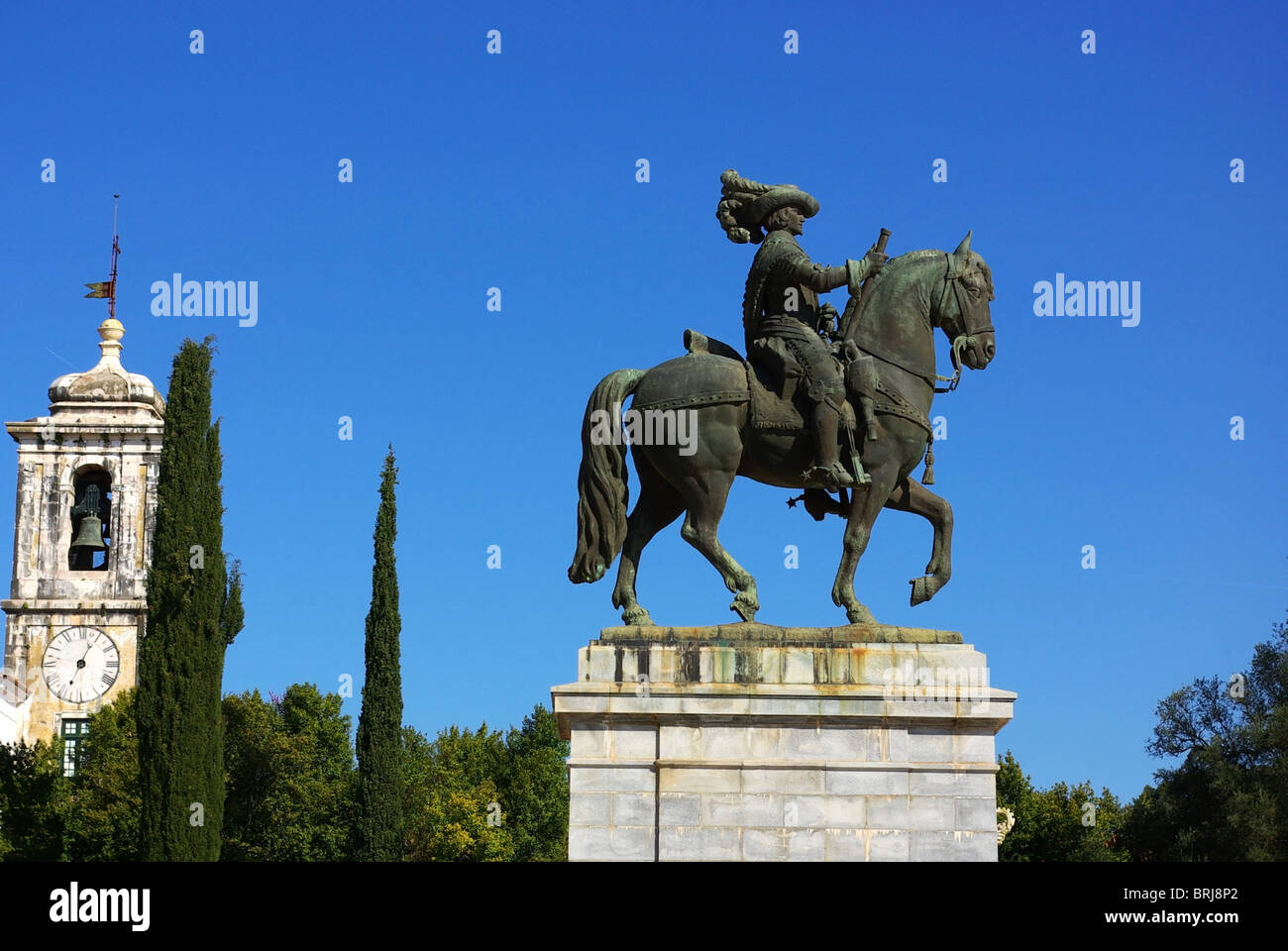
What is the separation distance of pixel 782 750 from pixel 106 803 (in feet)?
111

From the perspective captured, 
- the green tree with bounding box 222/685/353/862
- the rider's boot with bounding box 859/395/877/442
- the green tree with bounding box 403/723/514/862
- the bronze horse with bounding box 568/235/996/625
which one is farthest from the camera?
the green tree with bounding box 403/723/514/862

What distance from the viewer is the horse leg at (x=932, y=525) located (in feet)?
52.0

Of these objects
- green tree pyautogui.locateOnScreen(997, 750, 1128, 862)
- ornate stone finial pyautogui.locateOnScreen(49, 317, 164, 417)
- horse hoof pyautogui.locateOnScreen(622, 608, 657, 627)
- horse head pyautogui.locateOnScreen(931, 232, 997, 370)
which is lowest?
green tree pyautogui.locateOnScreen(997, 750, 1128, 862)

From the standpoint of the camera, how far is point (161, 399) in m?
59.7

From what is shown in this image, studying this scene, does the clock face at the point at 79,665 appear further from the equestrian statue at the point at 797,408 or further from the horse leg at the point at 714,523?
the horse leg at the point at 714,523

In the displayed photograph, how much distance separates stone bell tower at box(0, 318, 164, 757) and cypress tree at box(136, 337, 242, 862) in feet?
65.5

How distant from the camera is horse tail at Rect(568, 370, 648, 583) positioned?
15.8 metres

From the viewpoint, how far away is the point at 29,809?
43781mm

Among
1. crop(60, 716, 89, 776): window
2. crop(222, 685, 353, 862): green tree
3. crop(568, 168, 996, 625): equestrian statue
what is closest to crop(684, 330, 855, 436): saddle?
crop(568, 168, 996, 625): equestrian statue

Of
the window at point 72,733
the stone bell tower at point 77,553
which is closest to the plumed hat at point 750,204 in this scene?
the stone bell tower at point 77,553

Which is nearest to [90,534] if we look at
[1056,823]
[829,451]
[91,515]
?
[91,515]

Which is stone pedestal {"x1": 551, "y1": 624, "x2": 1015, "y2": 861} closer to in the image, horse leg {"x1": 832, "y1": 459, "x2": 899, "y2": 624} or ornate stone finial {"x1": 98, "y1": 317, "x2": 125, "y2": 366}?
horse leg {"x1": 832, "y1": 459, "x2": 899, "y2": 624}
